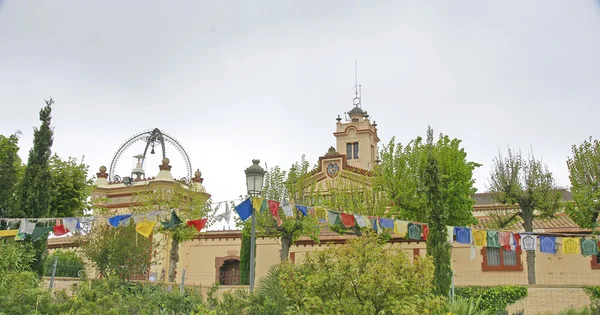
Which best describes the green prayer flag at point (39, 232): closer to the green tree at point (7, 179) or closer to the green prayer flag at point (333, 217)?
the green tree at point (7, 179)

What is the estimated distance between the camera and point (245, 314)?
11180 mm

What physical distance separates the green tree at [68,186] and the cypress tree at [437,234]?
1422cm

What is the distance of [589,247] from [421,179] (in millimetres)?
7254

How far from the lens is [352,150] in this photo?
42938 mm

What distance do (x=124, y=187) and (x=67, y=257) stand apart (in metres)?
5.72

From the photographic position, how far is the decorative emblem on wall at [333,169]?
34.1 m

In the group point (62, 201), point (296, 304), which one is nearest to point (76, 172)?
point (62, 201)

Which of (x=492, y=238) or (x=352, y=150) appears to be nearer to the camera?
(x=492, y=238)

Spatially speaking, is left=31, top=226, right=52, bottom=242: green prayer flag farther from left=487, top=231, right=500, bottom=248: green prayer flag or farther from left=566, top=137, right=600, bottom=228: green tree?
left=566, top=137, right=600, bottom=228: green tree

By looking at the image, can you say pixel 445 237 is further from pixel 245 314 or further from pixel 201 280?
pixel 201 280

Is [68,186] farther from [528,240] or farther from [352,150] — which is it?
[352,150]

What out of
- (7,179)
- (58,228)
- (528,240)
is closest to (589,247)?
(528,240)

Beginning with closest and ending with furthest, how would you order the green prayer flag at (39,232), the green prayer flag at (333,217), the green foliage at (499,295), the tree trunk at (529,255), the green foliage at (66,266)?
1. the green prayer flag at (39,232)
2. the green prayer flag at (333,217)
3. the green foliage at (499,295)
4. the tree trunk at (529,255)
5. the green foliage at (66,266)

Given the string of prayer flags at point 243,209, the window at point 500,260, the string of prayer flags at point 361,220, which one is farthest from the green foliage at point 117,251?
the window at point 500,260
